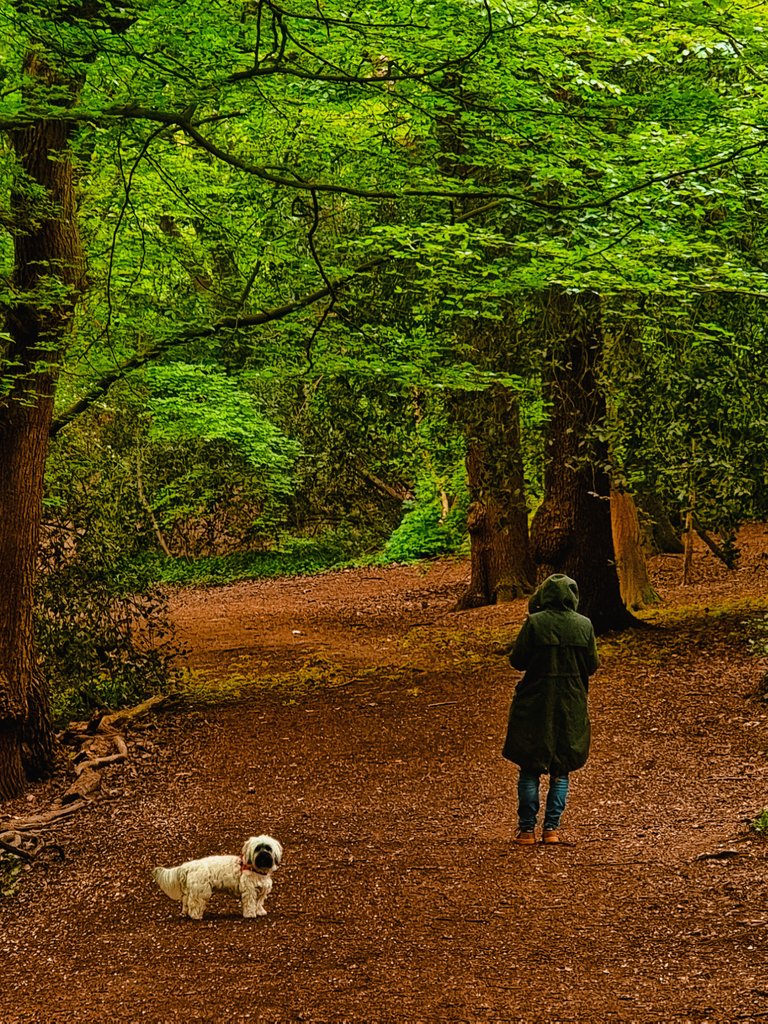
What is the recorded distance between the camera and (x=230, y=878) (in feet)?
19.9

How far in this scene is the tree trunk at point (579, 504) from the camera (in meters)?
13.3

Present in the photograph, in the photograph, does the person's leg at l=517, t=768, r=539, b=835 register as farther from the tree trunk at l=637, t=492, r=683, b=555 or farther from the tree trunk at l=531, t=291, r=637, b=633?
the tree trunk at l=637, t=492, r=683, b=555

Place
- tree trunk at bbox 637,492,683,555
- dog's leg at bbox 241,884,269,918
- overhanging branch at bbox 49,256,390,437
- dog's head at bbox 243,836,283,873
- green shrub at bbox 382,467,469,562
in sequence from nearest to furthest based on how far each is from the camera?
dog's head at bbox 243,836,283,873, dog's leg at bbox 241,884,269,918, overhanging branch at bbox 49,256,390,437, tree trunk at bbox 637,492,683,555, green shrub at bbox 382,467,469,562

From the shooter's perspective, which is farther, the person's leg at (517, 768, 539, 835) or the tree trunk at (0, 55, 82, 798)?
the tree trunk at (0, 55, 82, 798)

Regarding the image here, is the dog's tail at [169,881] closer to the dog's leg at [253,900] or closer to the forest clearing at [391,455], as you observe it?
the forest clearing at [391,455]

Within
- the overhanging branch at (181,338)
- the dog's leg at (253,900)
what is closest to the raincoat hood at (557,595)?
the dog's leg at (253,900)

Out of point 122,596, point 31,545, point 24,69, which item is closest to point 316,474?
point 122,596

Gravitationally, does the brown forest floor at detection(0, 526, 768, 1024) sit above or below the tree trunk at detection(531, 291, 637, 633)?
below

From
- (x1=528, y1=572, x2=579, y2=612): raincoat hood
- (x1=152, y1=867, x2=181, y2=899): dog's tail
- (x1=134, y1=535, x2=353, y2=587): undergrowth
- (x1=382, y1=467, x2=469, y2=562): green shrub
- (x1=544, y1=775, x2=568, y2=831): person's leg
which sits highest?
(x1=528, y1=572, x2=579, y2=612): raincoat hood

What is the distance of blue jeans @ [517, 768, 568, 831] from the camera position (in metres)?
7.11

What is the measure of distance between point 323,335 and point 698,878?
726 centimetres

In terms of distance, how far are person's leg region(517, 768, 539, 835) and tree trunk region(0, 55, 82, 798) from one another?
5.04m

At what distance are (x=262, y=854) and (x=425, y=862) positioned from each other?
158cm

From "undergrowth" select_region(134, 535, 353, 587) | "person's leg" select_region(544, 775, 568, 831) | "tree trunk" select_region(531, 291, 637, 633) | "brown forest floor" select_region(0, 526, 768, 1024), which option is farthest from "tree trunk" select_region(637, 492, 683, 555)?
"person's leg" select_region(544, 775, 568, 831)
